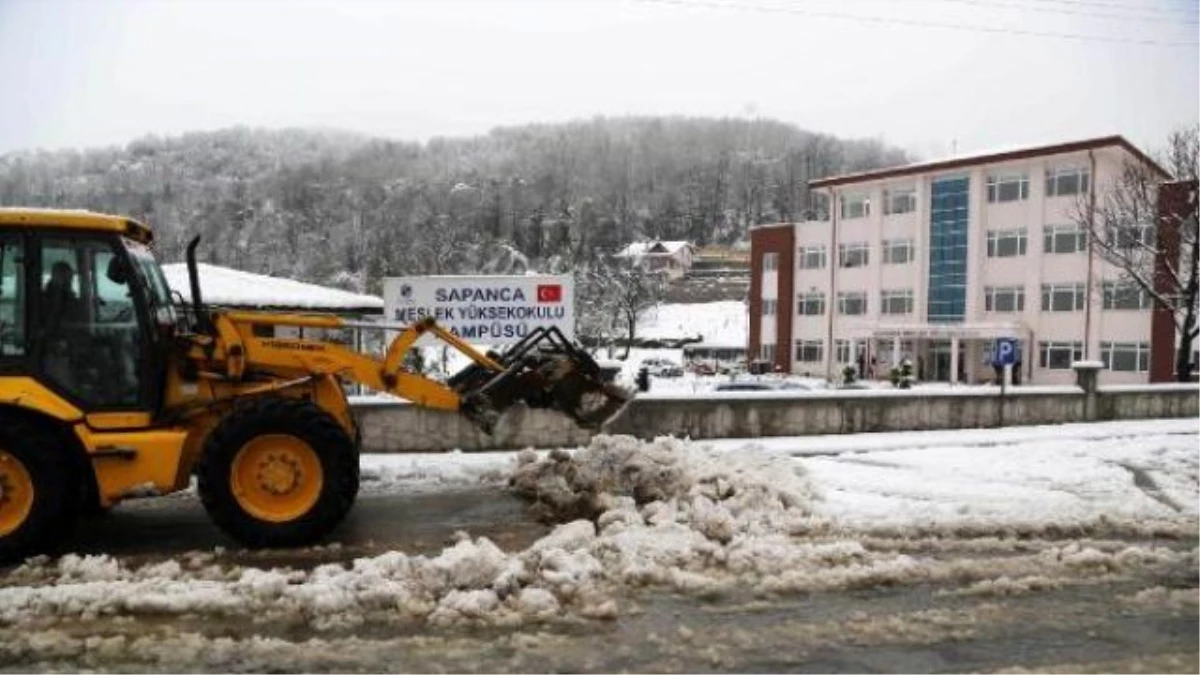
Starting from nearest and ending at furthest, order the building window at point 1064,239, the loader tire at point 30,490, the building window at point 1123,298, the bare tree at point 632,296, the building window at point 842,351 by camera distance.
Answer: the loader tire at point 30,490 → the building window at point 1123,298 → the building window at point 1064,239 → the building window at point 842,351 → the bare tree at point 632,296

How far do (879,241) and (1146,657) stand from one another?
2321 inches

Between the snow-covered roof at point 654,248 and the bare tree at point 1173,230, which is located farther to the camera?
the snow-covered roof at point 654,248

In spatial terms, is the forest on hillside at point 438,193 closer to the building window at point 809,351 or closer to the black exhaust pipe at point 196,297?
the building window at point 809,351

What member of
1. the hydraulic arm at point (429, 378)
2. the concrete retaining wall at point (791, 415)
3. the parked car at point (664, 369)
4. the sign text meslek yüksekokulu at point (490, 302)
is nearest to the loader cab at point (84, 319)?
the hydraulic arm at point (429, 378)

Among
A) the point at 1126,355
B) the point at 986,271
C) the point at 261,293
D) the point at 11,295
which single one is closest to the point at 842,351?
the point at 986,271

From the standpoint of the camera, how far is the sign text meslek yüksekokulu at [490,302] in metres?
15.5

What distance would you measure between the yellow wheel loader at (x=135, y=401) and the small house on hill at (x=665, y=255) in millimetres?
115987

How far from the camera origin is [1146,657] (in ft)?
20.2

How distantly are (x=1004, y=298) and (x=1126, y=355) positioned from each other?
822 cm

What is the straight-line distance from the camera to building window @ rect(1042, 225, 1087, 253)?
52500 millimetres

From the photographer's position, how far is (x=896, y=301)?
62531 mm

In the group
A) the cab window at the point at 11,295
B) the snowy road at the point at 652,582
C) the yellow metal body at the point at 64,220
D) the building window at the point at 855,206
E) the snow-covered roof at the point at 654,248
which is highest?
the snow-covered roof at the point at 654,248

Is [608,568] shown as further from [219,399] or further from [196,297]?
[196,297]

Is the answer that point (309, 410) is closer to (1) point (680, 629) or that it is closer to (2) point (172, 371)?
(2) point (172, 371)
